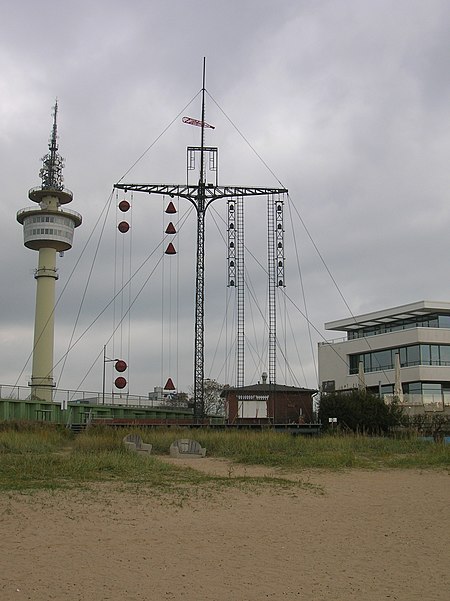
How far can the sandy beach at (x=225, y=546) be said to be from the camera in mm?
9078

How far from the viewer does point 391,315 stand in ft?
235

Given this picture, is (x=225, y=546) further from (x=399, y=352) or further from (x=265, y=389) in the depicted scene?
(x=399, y=352)

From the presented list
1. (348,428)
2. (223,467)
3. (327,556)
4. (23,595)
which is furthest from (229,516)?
(348,428)

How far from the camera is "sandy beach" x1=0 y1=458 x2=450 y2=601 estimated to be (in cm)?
908

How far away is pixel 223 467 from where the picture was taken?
912 inches

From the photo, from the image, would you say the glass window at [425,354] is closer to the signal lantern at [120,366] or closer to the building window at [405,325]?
the building window at [405,325]

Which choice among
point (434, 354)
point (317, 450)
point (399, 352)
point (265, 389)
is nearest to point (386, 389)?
point (399, 352)

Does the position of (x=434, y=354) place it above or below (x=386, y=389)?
above

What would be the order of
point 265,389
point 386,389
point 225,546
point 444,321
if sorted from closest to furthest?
1. point 225,546
2. point 265,389
3. point 444,321
4. point 386,389

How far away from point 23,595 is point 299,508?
7.89 metres

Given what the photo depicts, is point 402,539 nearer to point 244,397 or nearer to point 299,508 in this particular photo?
point 299,508

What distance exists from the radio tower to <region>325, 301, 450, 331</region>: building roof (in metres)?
30.2

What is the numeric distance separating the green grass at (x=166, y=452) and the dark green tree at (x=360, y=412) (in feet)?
32.8

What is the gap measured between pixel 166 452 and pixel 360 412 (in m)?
17.0
